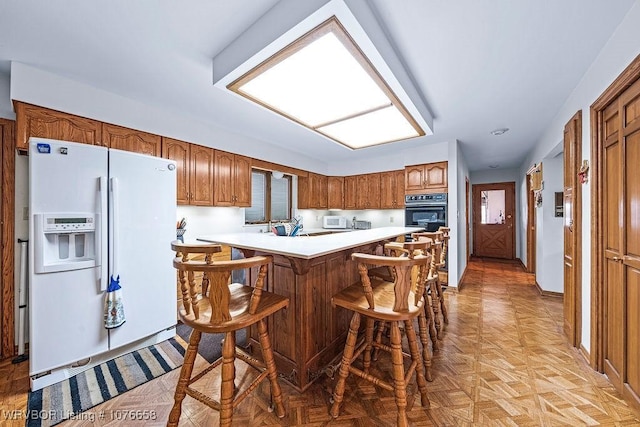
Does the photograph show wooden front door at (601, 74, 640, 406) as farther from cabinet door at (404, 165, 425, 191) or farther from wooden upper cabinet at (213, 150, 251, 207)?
wooden upper cabinet at (213, 150, 251, 207)

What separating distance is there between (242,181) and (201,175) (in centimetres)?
64

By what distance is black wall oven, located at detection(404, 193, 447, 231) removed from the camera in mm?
3984

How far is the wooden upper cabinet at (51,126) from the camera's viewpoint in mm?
1993

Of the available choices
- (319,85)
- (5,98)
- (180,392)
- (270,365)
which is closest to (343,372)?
(270,365)

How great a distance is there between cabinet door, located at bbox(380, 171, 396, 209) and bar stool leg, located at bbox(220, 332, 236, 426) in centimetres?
417

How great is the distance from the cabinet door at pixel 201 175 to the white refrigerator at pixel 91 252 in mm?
767

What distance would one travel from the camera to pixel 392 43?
67.2 inches

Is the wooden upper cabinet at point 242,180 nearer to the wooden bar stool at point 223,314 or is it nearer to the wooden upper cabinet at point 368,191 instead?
the wooden bar stool at point 223,314

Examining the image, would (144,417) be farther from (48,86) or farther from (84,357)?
(48,86)

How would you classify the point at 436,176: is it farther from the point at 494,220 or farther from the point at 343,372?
the point at 494,220

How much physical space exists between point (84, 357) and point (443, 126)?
14.6 feet

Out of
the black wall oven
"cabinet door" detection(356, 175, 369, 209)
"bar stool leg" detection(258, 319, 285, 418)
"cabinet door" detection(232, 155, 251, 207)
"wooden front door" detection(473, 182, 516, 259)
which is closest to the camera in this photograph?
"bar stool leg" detection(258, 319, 285, 418)

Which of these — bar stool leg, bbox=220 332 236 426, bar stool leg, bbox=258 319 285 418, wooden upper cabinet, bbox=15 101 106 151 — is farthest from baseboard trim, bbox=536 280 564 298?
wooden upper cabinet, bbox=15 101 106 151

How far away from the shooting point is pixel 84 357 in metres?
1.90
